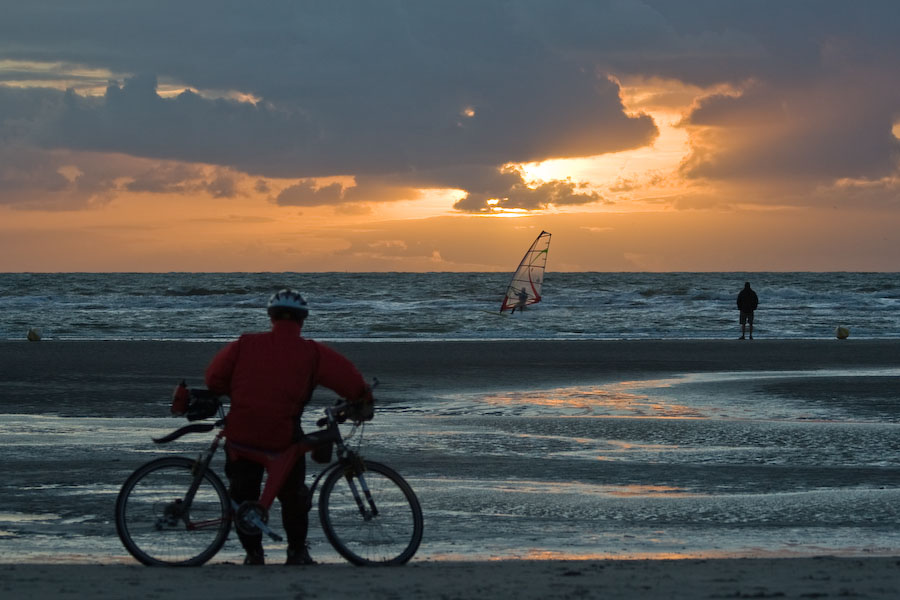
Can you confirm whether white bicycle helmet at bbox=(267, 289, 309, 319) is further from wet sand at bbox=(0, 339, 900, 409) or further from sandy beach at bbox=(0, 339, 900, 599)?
wet sand at bbox=(0, 339, 900, 409)

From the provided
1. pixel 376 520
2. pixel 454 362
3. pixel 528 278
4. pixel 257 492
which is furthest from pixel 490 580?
pixel 528 278

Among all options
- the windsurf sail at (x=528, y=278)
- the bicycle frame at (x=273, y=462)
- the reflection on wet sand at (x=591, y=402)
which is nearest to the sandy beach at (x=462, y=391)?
the bicycle frame at (x=273, y=462)

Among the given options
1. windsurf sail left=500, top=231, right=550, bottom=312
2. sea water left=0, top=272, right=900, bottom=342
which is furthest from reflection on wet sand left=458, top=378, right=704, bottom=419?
windsurf sail left=500, top=231, right=550, bottom=312

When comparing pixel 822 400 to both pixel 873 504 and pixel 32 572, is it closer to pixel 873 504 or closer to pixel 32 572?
pixel 873 504

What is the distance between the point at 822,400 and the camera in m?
16.4

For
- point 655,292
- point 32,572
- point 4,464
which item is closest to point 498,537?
point 32,572

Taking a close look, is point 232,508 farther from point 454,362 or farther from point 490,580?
point 454,362

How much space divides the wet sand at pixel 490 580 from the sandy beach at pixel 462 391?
10 mm

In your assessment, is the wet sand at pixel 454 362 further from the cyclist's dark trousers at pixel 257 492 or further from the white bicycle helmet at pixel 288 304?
the white bicycle helmet at pixel 288 304

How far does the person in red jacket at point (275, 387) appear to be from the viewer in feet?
19.4

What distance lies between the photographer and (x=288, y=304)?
6070mm

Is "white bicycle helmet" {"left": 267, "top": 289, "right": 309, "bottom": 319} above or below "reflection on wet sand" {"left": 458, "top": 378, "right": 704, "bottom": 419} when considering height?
above

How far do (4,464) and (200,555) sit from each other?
15.6 ft

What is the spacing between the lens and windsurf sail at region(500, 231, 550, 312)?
5006 centimetres
